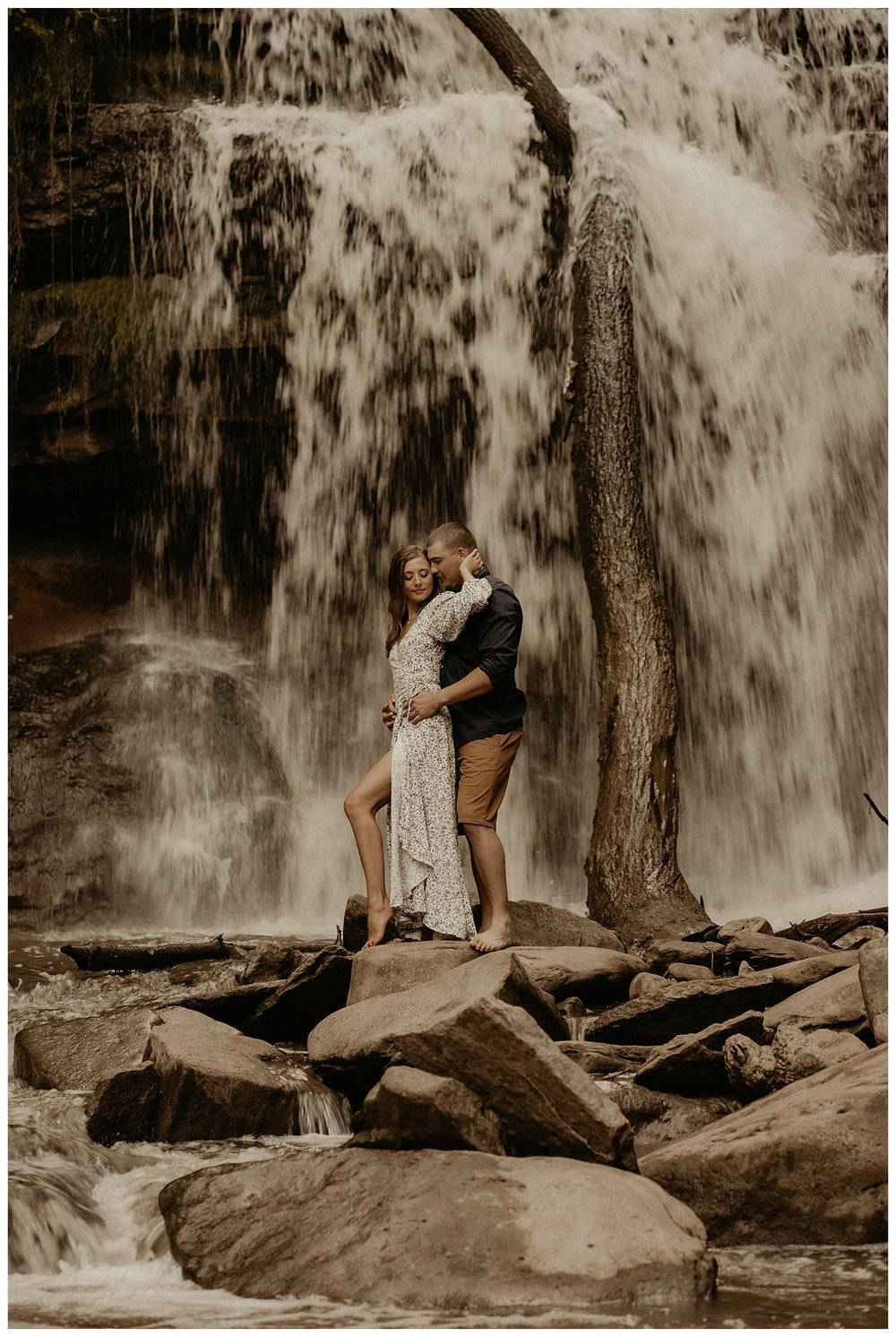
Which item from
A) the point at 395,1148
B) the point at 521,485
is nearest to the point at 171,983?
the point at 395,1148

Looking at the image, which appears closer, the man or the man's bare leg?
the man's bare leg

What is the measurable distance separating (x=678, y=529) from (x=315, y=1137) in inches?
327

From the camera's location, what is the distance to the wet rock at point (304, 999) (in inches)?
235

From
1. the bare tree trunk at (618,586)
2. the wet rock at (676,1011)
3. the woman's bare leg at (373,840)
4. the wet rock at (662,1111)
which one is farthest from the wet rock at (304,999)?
the bare tree trunk at (618,586)

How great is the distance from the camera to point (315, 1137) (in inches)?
191

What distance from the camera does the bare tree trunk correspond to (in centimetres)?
838

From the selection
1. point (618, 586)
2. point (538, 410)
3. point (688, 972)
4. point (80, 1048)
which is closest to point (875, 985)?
point (688, 972)

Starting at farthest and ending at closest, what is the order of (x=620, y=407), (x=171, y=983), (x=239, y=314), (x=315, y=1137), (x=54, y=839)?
1. (x=239, y=314)
2. (x=54, y=839)
3. (x=620, y=407)
4. (x=171, y=983)
5. (x=315, y=1137)

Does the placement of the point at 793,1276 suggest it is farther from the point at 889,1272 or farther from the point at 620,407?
the point at 620,407

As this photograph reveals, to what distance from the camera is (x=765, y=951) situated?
6617 millimetres

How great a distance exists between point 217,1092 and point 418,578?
9.09ft

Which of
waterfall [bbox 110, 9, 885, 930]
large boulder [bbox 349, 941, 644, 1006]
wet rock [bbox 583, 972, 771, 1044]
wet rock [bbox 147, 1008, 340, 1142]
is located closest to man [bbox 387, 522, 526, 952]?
large boulder [bbox 349, 941, 644, 1006]

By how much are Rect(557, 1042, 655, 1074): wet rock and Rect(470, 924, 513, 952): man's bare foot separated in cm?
80

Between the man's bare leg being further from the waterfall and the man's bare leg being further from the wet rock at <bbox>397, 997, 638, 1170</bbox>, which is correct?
the waterfall
